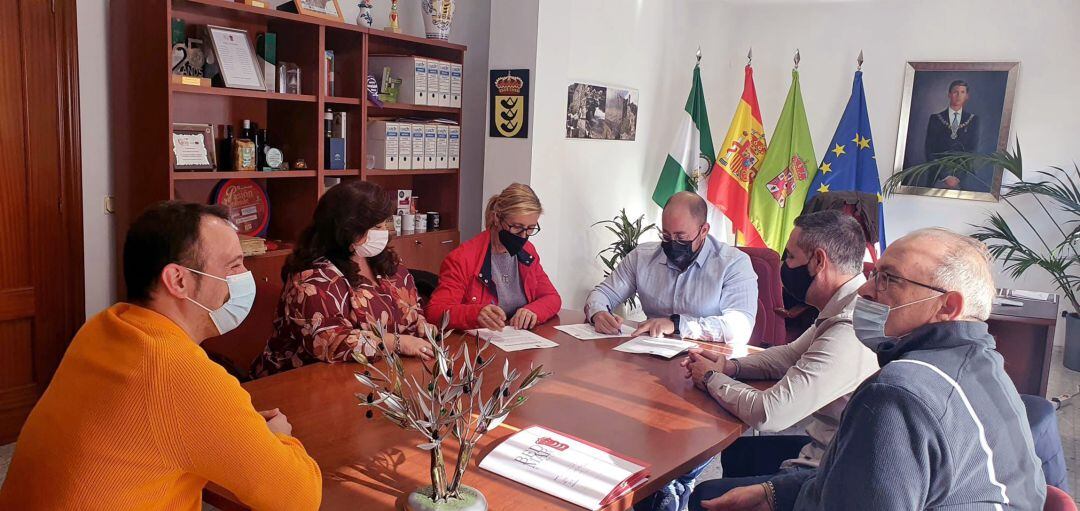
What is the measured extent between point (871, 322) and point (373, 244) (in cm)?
165

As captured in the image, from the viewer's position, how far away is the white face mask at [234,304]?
1.68m

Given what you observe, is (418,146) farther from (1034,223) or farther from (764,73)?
(1034,223)

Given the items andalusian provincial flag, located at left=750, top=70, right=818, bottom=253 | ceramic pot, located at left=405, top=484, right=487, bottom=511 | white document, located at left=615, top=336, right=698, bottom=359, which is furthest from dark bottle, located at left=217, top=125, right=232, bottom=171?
andalusian provincial flag, located at left=750, top=70, right=818, bottom=253

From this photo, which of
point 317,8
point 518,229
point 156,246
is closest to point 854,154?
point 518,229

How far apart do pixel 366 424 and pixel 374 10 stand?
324 centimetres

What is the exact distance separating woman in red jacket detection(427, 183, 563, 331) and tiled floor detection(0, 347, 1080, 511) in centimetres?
119

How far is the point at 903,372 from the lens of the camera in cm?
150

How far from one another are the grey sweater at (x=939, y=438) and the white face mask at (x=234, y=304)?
4.24 feet

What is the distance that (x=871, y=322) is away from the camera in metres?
1.91

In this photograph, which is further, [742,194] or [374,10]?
[742,194]

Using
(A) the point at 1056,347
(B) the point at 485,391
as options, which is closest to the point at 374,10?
(B) the point at 485,391

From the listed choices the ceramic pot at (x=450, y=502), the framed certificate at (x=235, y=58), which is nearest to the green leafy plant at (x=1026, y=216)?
the framed certificate at (x=235, y=58)

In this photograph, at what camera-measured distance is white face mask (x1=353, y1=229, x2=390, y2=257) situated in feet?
9.05

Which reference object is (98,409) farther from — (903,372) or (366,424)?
(903,372)
